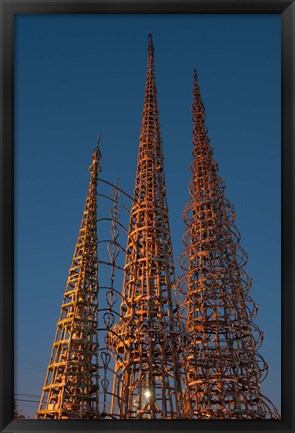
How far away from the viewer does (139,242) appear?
61.2 feet

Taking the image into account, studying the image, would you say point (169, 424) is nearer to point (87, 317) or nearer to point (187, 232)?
point (87, 317)

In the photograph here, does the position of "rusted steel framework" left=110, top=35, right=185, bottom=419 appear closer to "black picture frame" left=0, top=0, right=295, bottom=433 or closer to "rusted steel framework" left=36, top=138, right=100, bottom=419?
"rusted steel framework" left=36, top=138, right=100, bottom=419

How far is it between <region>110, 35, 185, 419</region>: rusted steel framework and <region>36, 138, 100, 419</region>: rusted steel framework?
3.80 ft

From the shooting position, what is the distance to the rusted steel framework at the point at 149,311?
50.4 feet

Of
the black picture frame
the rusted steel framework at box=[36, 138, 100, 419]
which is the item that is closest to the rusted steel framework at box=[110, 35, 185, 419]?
the rusted steel framework at box=[36, 138, 100, 419]

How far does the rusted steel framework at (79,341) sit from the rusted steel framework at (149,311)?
116 cm

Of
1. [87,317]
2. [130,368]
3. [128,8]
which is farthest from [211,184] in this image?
[128,8]
